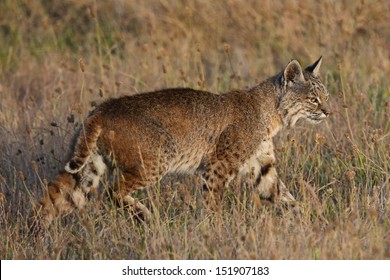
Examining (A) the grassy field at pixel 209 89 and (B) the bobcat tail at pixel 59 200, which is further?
(B) the bobcat tail at pixel 59 200

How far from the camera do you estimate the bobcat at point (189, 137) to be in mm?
6895

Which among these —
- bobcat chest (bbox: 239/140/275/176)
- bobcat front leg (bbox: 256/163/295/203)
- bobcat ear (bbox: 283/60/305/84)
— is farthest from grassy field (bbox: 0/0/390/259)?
bobcat ear (bbox: 283/60/305/84)

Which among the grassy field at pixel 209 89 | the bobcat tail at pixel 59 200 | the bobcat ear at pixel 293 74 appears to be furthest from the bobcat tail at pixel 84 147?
the bobcat ear at pixel 293 74

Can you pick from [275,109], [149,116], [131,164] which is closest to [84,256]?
[131,164]

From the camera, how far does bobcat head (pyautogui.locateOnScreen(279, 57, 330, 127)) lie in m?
7.80

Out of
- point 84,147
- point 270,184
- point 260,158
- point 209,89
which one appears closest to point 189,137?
point 260,158

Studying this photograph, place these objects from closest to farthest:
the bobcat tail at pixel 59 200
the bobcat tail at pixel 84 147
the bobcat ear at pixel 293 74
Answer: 1. the bobcat tail at pixel 84 147
2. the bobcat tail at pixel 59 200
3. the bobcat ear at pixel 293 74

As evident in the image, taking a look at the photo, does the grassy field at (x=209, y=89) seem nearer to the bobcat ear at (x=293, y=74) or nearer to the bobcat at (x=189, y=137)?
the bobcat at (x=189, y=137)

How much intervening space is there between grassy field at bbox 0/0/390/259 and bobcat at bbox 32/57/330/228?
0.60ft

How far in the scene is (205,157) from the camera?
24.8ft

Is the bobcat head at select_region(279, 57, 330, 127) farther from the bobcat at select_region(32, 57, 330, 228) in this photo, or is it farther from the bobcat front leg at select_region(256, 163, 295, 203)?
the bobcat front leg at select_region(256, 163, 295, 203)

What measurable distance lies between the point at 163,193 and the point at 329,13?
187 inches

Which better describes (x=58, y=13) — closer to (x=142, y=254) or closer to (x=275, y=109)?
(x=275, y=109)

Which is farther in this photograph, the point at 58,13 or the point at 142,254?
the point at 58,13
